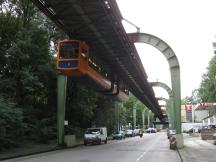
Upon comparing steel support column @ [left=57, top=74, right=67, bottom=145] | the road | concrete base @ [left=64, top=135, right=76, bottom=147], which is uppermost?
steel support column @ [left=57, top=74, right=67, bottom=145]

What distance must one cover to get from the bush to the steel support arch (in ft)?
38.4

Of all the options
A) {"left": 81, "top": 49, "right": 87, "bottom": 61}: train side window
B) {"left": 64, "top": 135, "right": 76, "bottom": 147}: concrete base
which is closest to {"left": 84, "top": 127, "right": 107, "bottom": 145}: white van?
{"left": 64, "top": 135, "right": 76, "bottom": 147}: concrete base

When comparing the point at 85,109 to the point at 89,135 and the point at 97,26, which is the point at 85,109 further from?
the point at 97,26

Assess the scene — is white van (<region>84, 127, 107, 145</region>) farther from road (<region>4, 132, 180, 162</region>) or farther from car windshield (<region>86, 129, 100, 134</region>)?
road (<region>4, 132, 180, 162</region>)

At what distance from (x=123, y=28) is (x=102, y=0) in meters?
5.37

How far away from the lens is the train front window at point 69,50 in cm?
2969

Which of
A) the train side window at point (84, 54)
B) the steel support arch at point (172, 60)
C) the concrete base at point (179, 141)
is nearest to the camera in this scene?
the train side window at point (84, 54)

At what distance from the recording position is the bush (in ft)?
92.9

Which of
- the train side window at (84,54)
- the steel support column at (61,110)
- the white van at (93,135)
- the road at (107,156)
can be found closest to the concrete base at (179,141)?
the road at (107,156)

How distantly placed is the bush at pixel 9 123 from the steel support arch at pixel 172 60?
38.4ft

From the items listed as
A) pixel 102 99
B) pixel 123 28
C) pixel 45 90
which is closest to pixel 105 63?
pixel 45 90

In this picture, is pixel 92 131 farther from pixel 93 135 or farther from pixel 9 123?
pixel 9 123

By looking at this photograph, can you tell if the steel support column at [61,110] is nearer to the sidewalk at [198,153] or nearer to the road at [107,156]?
the road at [107,156]

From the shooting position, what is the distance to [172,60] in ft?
121
